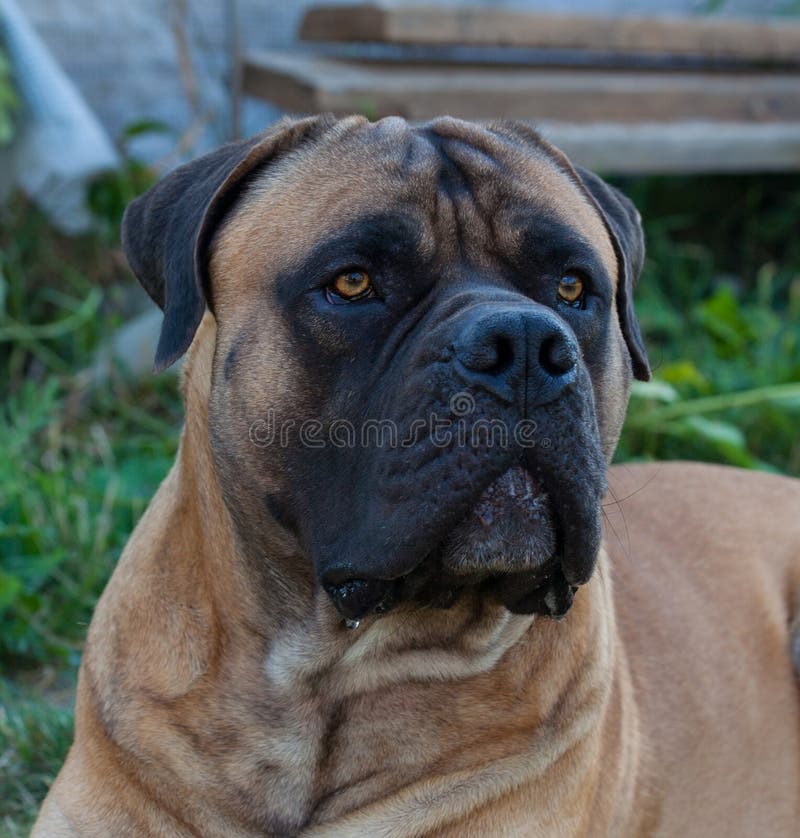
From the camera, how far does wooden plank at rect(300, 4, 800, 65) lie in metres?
5.91

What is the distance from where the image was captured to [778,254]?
25.3ft

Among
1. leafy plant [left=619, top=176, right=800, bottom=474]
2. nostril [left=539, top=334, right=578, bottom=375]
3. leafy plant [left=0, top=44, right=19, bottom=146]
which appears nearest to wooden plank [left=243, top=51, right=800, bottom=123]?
leafy plant [left=619, top=176, right=800, bottom=474]

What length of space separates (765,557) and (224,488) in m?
1.75

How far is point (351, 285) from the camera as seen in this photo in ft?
7.86

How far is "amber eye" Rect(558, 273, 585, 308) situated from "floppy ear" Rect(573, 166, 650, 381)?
30 centimetres

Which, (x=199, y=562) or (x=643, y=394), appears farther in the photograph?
(x=643, y=394)

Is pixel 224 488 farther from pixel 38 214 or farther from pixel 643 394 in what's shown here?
pixel 38 214

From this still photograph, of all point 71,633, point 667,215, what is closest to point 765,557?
point 71,633

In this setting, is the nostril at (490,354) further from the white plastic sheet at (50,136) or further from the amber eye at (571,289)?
the white plastic sheet at (50,136)

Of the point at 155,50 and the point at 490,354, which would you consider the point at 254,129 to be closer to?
the point at 155,50

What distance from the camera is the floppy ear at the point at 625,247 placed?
112 inches

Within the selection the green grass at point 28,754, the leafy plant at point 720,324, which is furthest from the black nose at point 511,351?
the leafy plant at point 720,324

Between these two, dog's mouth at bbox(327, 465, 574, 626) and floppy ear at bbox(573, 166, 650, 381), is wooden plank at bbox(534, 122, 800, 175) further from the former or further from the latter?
dog's mouth at bbox(327, 465, 574, 626)

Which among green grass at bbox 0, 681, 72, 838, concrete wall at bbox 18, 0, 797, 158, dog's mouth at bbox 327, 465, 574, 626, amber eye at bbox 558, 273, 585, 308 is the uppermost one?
amber eye at bbox 558, 273, 585, 308
